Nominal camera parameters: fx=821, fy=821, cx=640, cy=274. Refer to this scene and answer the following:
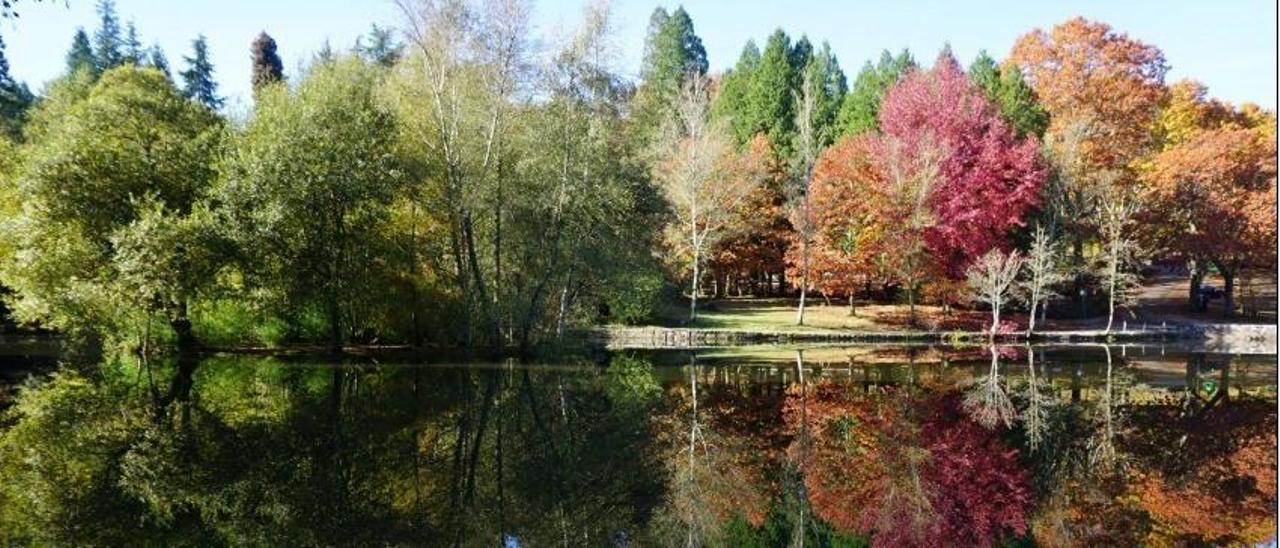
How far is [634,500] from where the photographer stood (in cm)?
949

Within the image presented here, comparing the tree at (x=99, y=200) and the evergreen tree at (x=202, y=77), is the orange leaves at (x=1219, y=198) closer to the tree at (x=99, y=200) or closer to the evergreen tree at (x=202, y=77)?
the tree at (x=99, y=200)

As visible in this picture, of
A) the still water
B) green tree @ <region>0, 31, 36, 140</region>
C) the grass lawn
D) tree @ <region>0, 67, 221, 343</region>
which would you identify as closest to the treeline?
the grass lawn

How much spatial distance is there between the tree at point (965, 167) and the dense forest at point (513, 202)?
108 millimetres

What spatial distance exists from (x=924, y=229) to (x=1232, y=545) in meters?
27.8

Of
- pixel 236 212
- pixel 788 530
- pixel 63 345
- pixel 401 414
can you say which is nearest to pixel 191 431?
pixel 401 414

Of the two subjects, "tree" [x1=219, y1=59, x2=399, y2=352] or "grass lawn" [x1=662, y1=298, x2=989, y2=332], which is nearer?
"tree" [x1=219, y1=59, x2=399, y2=352]

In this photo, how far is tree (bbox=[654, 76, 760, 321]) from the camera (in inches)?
1328

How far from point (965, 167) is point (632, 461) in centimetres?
2873

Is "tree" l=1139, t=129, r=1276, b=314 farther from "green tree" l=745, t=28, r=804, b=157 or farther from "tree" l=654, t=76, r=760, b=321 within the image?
"tree" l=654, t=76, r=760, b=321

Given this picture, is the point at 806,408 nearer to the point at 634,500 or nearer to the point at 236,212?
the point at 634,500

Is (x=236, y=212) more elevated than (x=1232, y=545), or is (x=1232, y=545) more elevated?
(x=236, y=212)

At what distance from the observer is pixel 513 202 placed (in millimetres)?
25516

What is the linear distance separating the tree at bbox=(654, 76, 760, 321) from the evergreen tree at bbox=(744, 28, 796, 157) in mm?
8817

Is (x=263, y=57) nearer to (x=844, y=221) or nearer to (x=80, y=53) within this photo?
(x=80, y=53)
